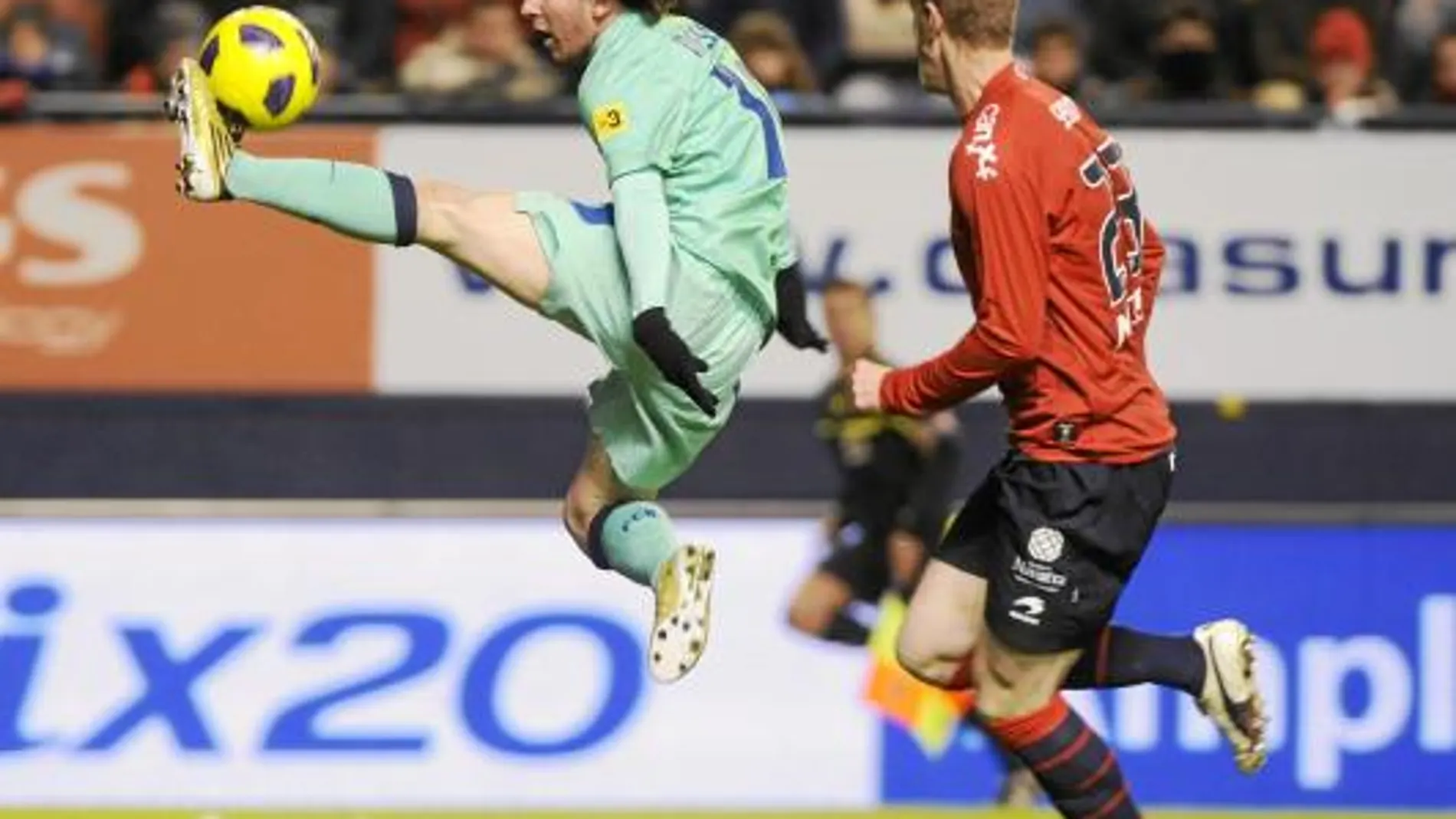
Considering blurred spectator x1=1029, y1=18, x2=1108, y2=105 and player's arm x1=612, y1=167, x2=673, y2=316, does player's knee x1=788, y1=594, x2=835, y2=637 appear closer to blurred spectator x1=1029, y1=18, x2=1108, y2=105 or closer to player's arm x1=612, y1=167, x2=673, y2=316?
blurred spectator x1=1029, y1=18, x2=1108, y2=105

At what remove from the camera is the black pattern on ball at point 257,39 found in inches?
344

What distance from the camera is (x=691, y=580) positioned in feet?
29.1

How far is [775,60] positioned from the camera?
13164mm

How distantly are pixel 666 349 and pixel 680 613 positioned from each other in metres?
0.66

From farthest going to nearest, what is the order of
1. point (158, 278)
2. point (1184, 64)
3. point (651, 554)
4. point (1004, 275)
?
point (1184, 64)
point (158, 278)
point (651, 554)
point (1004, 275)

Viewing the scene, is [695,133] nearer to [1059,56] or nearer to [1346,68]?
[1059,56]

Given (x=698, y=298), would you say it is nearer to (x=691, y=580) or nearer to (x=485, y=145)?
(x=691, y=580)

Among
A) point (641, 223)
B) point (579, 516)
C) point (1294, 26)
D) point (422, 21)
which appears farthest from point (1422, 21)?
point (641, 223)

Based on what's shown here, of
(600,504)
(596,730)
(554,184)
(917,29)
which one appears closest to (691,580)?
(600,504)

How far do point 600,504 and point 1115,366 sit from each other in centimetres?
132

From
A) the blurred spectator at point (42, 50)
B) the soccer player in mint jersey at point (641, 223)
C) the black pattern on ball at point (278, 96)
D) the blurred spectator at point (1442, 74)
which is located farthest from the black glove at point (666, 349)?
the blurred spectator at point (1442, 74)

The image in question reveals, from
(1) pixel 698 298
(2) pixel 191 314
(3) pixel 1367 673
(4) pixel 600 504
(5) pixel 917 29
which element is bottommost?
(3) pixel 1367 673

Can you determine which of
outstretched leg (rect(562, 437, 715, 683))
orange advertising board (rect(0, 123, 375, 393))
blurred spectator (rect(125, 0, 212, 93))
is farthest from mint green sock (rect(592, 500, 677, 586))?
blurred spectator (rect(125, 0, 212, 93))

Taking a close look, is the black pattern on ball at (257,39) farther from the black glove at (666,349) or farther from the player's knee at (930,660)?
the player's knee at (930,660)
